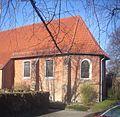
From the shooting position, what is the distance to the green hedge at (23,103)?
19.4 metres

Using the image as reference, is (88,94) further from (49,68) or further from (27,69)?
(27,69)

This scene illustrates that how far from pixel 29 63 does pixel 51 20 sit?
3383cm

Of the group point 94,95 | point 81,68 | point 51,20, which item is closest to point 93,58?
point 81,68

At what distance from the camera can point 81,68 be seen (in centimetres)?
3584

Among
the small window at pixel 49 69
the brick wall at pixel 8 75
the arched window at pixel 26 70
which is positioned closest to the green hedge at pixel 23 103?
the small window at pixel 49 69

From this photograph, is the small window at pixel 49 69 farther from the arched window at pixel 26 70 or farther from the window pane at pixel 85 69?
the window pane at pixel 85 69

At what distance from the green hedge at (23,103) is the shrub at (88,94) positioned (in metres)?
8.73

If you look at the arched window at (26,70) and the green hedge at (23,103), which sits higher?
the arched window at (26,70)

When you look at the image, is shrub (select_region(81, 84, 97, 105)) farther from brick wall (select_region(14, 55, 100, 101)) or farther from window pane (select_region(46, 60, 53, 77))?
window pane (select_region(46, 60, 53, 77))

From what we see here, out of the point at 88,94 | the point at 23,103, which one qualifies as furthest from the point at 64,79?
the point at 23,103

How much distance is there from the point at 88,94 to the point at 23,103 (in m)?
13.3

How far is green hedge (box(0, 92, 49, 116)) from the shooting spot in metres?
19.4

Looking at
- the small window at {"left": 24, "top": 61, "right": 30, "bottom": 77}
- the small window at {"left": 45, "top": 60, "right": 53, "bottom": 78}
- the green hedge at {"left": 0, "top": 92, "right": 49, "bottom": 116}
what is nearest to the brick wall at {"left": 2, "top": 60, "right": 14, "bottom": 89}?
the small window at {"left": 24, "top": 61, "right": 30, "bottom": 77}

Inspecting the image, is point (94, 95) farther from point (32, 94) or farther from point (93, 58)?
point (32, 94)
